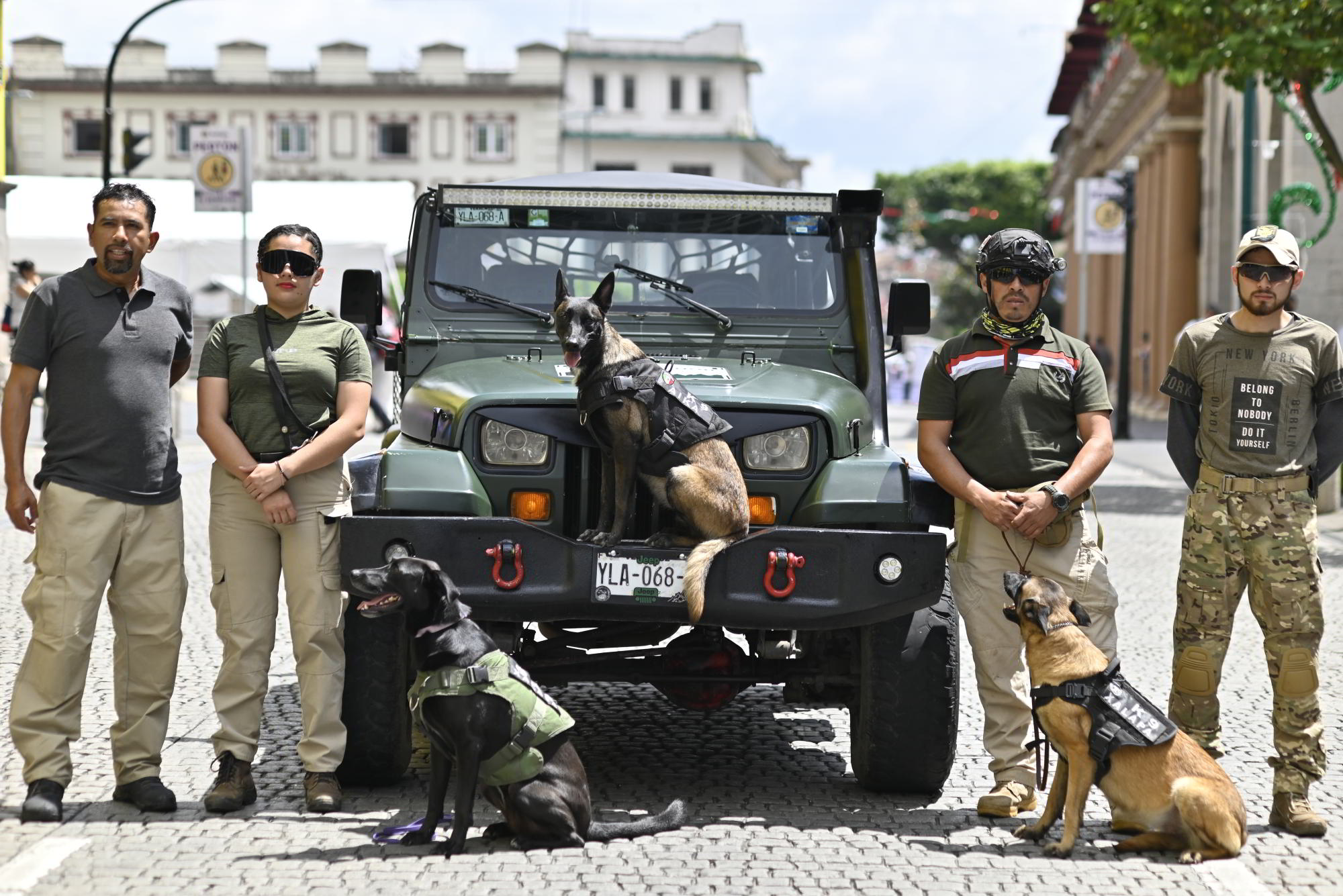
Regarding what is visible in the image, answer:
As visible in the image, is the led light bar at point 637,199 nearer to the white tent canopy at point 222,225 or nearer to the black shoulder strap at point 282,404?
the black shoulder strap at point 282,404

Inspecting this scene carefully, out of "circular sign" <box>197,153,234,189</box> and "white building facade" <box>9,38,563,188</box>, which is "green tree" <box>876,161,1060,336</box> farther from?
"circular sign" <box>197,153,234,189</box>

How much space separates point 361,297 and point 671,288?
4.28 feet

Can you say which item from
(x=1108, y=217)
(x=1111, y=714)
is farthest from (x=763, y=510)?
(x=1108, y=217)

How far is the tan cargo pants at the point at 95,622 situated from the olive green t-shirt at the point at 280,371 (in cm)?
43

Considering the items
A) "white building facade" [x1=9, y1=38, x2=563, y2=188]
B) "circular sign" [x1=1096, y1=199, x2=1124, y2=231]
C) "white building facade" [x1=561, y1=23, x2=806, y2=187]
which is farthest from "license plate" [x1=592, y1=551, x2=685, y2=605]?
"white building facade" [x1=561, y1=23, x2=806, y2=187]

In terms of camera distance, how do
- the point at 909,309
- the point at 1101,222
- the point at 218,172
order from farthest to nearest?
the point at 1101,222
the point at 218,172
the point at 909,309

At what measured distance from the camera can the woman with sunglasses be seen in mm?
6137

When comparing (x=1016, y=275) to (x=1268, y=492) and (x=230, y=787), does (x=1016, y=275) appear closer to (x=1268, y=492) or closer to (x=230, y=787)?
(x=1268, y=492)

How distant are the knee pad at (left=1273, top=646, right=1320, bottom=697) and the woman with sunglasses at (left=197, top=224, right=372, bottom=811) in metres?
3.26

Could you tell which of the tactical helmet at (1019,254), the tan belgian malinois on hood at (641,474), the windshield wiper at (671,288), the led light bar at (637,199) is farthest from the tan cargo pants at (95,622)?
the tactical helmet at (1019,254)

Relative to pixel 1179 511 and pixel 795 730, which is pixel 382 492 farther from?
pixel 1179 511

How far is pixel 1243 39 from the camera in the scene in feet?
53.2

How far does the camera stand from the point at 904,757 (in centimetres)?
632

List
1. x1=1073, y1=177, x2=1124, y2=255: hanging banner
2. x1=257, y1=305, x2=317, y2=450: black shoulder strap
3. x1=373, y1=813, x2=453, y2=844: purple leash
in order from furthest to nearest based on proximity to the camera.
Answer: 1. x1=1073, y1=177, x2=1124, y2=255: hanging banner
2. x1=257, y1=305, x2=317, y2=450: black shoulder strap
3. x1=373, y1=813, x2=453, y2=844: purple leash
